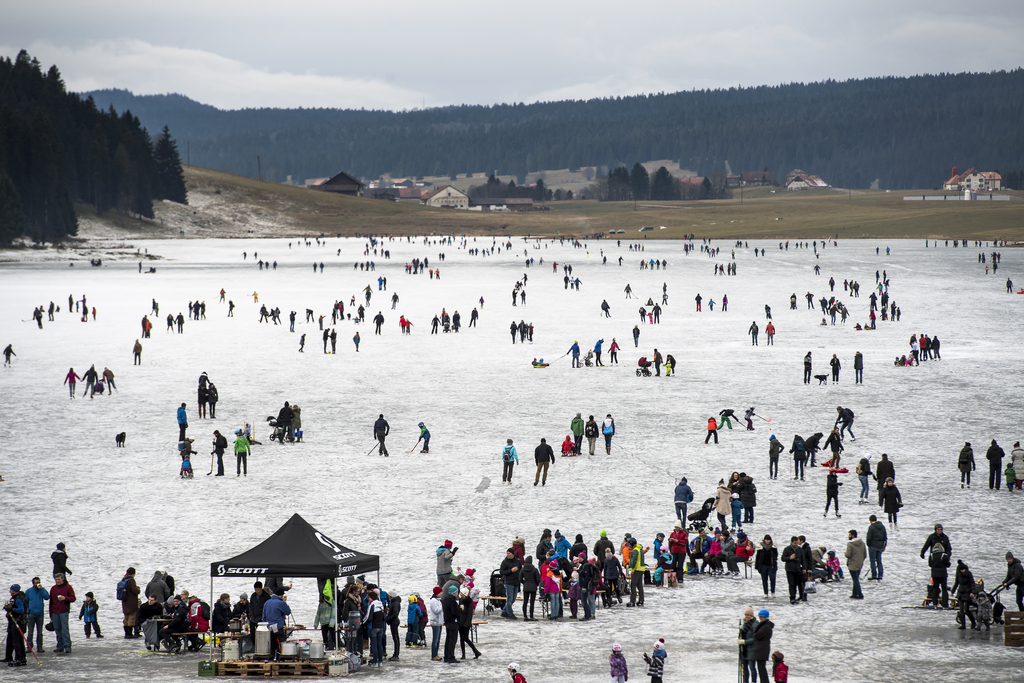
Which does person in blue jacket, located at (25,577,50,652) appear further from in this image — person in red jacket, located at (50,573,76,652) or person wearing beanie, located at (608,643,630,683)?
person wearing beanie, located at (608,643,630,683)

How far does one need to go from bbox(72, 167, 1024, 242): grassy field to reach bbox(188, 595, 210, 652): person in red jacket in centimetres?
10841

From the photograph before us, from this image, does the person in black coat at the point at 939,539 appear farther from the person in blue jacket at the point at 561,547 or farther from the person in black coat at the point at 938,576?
the person in blue jacket at the point at 561,547

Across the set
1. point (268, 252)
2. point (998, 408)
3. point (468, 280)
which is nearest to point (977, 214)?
point (468, 280)

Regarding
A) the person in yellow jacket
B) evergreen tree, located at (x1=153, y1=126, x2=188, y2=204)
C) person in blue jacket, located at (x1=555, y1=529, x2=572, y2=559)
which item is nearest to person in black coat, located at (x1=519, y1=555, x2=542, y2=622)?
person in blue jacket, located at (x1=555, y1=529, x2=572, y2=559)

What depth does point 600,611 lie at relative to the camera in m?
14.5

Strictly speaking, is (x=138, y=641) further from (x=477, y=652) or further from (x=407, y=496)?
(x=407, y=496)

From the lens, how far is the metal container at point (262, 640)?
11781 mm

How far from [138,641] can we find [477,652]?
502cm

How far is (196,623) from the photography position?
1306 cm

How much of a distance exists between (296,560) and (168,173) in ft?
457

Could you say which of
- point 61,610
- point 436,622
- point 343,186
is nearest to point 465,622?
point 436,622

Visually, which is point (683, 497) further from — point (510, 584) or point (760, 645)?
point (760, 645)

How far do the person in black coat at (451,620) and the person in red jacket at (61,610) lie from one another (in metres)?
5.16

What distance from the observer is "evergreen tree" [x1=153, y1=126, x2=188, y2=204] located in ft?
453
